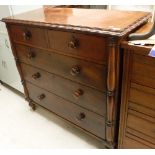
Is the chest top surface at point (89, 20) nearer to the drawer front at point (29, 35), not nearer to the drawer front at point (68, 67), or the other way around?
the drawer front at point (29, 35)

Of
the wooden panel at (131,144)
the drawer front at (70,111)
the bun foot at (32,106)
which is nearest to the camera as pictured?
the wooden panel at (131,144)

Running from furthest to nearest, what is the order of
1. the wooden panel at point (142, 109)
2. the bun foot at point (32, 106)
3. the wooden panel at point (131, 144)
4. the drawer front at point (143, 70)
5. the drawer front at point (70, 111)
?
the bun foot at point (32, 106)
the drawer front at point (70, 111)
the wooden panel at point (131, 144)
the wooden panel at point (142, 109)
the drawer front at point (143, 70)

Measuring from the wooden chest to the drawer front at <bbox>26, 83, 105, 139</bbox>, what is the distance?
16 cm

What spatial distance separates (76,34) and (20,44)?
22.6 inches

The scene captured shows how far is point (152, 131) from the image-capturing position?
99 cm

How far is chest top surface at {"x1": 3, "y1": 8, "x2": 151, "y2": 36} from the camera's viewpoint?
91 centimetres

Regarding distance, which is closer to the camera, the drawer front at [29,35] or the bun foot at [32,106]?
the drawer front at [29,35]

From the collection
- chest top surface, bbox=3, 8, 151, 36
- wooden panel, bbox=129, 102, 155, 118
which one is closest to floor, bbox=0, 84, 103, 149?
wooden panel, bbox=129, 102, 155, 118

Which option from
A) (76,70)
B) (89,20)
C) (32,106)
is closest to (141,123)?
(76,70)

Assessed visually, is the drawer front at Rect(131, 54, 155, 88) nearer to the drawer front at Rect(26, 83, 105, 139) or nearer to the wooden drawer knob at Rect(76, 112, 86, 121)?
the drawer front at Rect(26, 83, 105, 139)

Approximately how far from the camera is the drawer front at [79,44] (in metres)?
0.94

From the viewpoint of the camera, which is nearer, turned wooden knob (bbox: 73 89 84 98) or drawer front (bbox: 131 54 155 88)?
drawer front (bbox: 131 54 155 88)

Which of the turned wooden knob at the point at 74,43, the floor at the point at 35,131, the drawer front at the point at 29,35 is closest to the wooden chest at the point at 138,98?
the turned wooden knob at the point at 74,43

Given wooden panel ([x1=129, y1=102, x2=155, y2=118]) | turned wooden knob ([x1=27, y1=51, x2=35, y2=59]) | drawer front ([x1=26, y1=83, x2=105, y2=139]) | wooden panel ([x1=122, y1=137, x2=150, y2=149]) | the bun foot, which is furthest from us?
the bun foot
